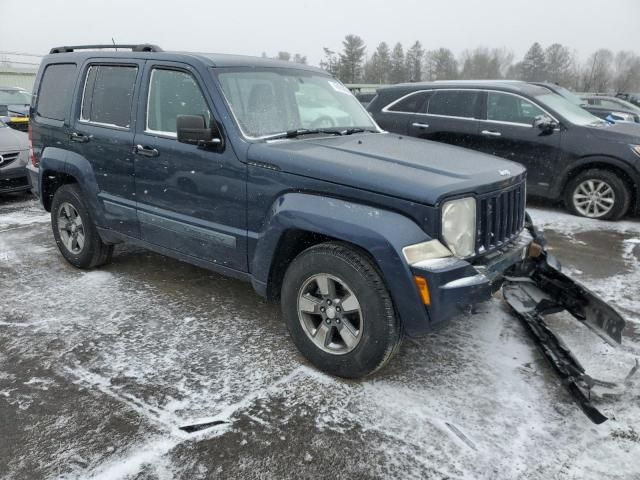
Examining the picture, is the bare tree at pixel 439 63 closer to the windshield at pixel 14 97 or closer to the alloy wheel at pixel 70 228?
the windshield at pixel 14 97

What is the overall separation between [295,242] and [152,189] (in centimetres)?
138

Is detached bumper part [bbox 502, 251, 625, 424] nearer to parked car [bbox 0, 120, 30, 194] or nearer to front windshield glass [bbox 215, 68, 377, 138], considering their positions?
front windshield glass [bbox 215, 68, 377, 138]

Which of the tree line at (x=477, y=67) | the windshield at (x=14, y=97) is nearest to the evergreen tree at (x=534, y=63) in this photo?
the tree line at (x=477, y=67)

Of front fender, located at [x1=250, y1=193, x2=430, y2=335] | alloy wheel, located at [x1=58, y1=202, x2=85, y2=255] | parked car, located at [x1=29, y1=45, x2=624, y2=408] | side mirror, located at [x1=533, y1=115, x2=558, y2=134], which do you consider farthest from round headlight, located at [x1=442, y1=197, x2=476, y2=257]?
side mirror, located at [x1=533, y1=115, x2=558, y2=134]

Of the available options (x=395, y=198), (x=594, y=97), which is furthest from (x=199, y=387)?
(x=594, y=97)

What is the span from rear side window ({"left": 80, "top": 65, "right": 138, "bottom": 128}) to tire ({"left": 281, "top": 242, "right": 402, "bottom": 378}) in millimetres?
2075

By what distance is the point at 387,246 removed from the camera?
2691 millimetres

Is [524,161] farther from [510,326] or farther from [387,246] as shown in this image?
[387,246]

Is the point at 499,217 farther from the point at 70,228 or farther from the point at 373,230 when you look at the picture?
the point at 70,228

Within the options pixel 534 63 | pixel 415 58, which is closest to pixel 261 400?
pixel 415 58

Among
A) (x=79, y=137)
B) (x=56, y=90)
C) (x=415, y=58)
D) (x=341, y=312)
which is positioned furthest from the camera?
(x=415, y=58)

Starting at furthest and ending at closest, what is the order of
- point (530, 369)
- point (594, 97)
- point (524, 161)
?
point (594, 97) → point (524, 161) → point (530, 369)

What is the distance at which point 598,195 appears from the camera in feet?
22.4

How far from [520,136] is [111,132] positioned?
17.8ft
